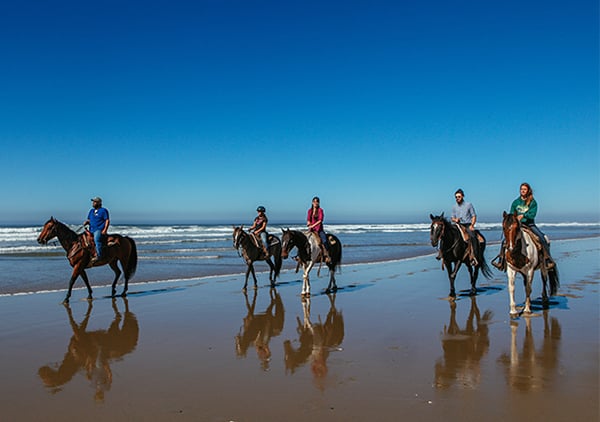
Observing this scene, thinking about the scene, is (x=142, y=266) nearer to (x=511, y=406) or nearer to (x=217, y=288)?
(x=217, y=288)

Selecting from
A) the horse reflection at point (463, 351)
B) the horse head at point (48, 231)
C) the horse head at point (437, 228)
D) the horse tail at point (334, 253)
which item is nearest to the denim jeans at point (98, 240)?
the horse head at point (48, 231)

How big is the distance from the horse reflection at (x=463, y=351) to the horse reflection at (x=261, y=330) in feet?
6.44

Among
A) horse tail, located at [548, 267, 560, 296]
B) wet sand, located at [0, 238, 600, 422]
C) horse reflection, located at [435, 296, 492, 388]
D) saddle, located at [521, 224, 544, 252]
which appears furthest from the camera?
horse tail, located at [548, 267, 560, 296]

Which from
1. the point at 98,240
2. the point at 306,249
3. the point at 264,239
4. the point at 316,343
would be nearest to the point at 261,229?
the point at 264,239

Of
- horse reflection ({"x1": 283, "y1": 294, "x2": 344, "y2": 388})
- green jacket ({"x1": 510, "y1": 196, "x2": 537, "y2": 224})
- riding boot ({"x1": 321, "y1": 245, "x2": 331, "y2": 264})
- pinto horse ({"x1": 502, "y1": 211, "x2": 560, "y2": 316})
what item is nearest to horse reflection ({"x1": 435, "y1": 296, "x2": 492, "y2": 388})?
pinto horse ({"x1": 502, "y1": 211, "x2": 560, "y2": 316})

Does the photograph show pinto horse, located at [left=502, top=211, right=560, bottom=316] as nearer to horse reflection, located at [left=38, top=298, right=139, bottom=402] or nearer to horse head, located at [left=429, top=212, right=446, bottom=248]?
horse head, located at [left=429, top=212, right=446, bottom=248]

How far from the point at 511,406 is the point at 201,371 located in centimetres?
313

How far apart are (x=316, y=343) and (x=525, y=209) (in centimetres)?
454

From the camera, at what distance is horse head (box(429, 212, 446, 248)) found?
930 centimetres

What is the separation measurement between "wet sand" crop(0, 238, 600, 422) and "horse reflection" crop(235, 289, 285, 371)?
35 millimetres

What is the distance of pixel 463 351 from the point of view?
19.2 feet

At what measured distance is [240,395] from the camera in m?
4.46

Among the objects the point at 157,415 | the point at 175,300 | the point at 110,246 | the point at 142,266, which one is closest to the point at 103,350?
the point at 157,415

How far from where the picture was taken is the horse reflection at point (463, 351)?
4.81 metres
